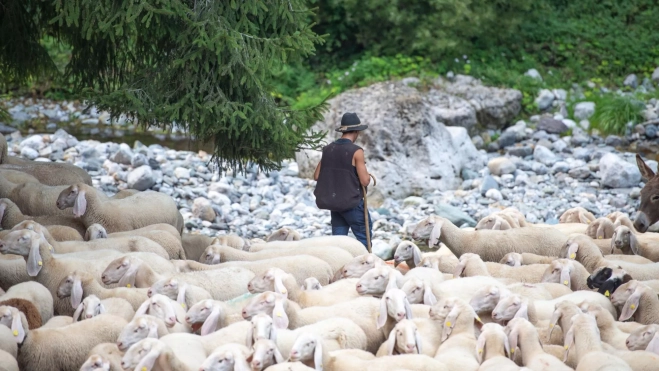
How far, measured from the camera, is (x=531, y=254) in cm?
1049

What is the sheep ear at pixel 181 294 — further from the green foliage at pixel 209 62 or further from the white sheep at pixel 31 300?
the green foliage at pixel 209 62

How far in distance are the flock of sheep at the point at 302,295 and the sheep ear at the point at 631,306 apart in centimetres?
1

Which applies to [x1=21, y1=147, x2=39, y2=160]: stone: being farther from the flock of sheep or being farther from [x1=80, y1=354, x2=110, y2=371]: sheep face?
[x1=80, y1=354, x2=110, y2=371]: sheep face

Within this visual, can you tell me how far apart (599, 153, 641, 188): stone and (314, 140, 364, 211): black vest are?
24.9 ft

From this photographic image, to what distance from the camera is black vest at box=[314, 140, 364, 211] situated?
35.6 ft

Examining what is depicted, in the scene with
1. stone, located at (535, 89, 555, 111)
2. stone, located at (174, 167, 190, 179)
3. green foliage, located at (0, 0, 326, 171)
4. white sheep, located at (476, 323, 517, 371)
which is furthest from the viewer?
stone, located at (535, 89, 555, 111)

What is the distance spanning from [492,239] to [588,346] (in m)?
4.04

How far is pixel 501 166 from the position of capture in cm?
1767

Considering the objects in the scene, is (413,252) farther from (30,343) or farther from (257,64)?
(30,343)

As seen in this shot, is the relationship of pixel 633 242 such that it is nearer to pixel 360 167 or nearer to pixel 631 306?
pixel 631 306

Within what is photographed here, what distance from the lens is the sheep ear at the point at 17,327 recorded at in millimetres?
7105

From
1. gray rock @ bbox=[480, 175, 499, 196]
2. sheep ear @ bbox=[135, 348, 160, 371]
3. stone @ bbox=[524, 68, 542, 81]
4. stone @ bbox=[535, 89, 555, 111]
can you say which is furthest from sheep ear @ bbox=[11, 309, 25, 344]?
stone @ bbox=[524, 68, 542, 81]

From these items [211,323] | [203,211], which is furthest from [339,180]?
[203,211]

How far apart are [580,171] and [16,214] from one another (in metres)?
11.0
